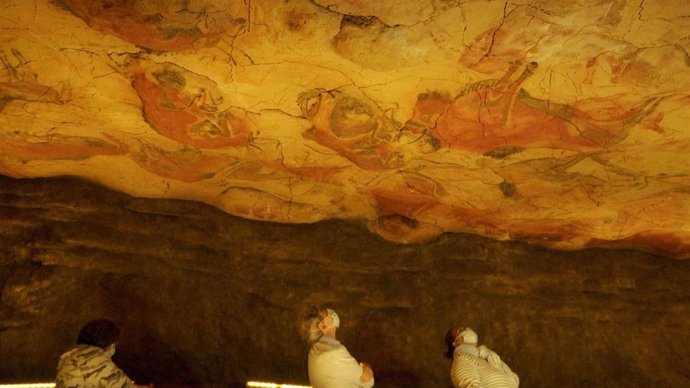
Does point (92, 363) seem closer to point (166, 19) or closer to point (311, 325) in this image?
point (311, 325)

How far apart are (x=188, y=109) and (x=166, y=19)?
3.01 feet

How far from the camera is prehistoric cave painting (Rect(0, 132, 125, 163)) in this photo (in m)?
4.53

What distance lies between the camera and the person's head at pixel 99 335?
10.5 feet

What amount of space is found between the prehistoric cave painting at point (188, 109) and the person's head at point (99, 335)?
169 centimetres

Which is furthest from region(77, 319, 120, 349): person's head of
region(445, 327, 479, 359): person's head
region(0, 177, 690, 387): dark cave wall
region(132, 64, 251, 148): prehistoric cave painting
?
region(445, 327, 479, 359): person's head

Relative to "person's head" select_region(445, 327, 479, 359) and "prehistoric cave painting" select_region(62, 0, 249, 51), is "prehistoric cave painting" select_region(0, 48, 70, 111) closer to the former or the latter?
"prehistoric cave painting" select_region(62, 0, 249, 51)

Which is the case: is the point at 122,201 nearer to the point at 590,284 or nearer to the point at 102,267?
the point at 102,267

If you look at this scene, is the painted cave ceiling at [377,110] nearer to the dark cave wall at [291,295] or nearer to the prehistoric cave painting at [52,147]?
the prehistoric cave painting at [52,147]

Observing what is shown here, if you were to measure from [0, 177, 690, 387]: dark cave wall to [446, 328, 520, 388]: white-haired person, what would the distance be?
180cm

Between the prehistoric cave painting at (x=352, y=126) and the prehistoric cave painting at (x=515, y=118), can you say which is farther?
the prehistoric cave painting at (x=352, y=126)

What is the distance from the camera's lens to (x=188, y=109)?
4031 mm

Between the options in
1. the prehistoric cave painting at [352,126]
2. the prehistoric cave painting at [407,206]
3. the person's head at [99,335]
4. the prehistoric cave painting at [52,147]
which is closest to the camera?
the person's head at [99,335]

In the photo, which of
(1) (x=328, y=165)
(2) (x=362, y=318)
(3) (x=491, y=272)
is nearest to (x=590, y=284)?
(3) (x=491, y=272)

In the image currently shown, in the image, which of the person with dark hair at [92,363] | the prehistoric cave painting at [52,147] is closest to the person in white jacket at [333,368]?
the person with dark hair at [92,363]
